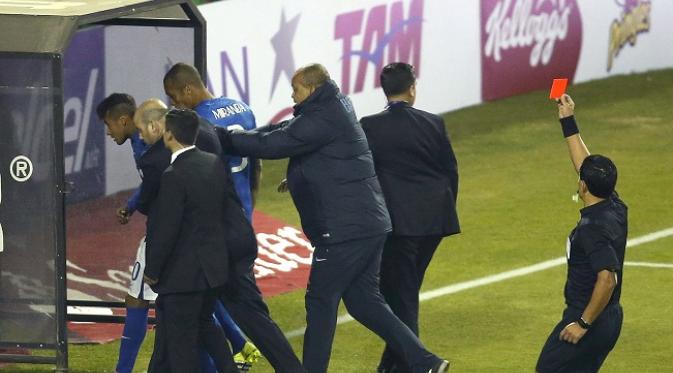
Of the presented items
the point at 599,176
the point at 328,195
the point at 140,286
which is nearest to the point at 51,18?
the point at 140,286

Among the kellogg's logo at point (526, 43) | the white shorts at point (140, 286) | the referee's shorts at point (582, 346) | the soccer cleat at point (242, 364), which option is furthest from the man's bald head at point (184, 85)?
the kellogg's logo at point (526, 43)

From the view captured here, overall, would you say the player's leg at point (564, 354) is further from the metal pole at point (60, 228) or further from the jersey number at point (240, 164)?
the metal pole at point (60, 228)

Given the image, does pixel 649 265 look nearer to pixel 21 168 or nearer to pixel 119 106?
pixel 119 106

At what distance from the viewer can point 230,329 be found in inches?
378

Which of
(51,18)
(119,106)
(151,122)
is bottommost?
(119,106)

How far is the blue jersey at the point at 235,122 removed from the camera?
30.7 feet

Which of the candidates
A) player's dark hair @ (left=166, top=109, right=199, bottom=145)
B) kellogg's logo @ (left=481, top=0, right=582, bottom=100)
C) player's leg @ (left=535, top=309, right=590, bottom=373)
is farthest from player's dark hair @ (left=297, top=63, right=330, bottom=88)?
kellogg's logo @ (left=481, top=0, right=582, bottom=100)

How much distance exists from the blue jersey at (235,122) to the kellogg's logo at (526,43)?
971 cm

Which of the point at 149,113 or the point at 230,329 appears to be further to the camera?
the point at 230,329

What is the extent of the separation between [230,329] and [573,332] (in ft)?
8.18

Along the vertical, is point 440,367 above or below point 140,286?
below

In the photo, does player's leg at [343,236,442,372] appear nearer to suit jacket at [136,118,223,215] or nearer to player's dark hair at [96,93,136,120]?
suit jacket at [136,118,223,215]

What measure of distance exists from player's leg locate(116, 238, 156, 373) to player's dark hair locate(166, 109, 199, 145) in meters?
1.35

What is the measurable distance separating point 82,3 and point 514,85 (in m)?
10.7
